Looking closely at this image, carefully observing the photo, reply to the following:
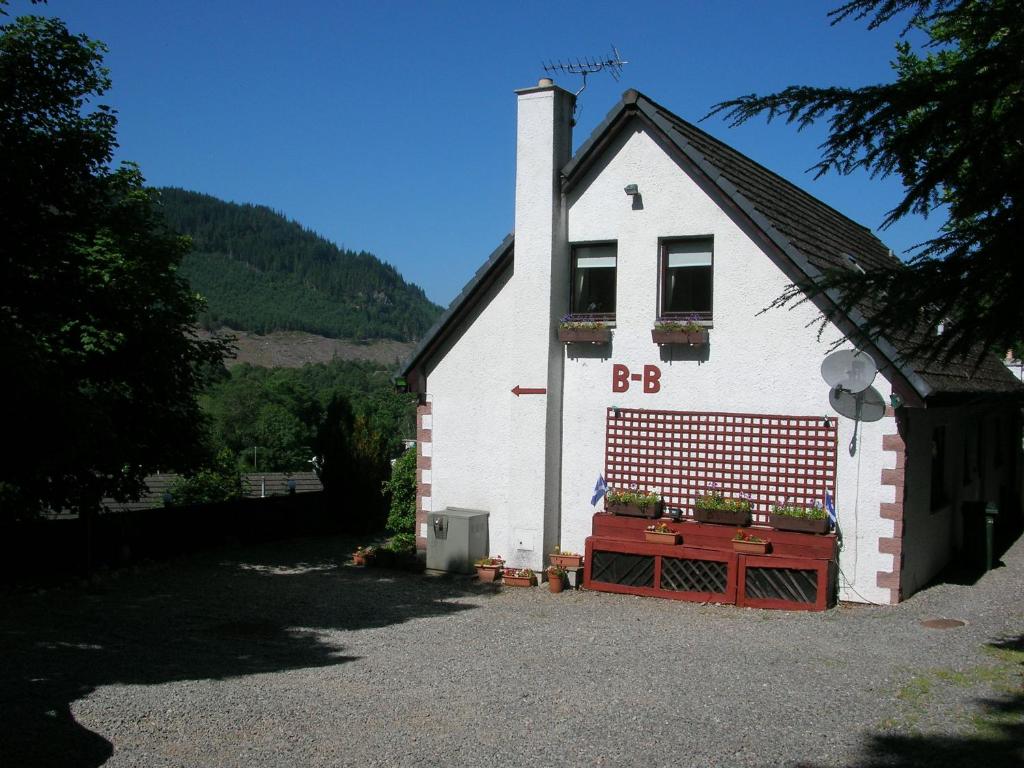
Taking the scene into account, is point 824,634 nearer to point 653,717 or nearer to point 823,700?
point 823,700

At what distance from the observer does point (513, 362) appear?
14.0 meters

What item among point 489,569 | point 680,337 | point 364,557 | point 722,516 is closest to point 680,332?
point 680,337

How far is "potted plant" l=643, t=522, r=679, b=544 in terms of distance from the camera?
41.6 ft

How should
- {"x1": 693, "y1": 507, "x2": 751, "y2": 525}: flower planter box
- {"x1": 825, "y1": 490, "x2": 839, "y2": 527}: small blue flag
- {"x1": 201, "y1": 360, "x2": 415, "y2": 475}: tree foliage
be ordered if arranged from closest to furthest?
{"x1": 825, "y1": 490, "x2": 839, "y2": 527}: small blue flag → {"x1": 693, "y1": 507, "x2": 751, "y2": 525}: flower planter box → {"x1": 201, "y1": 360, "x2": 415, "y2": 475}: tree foliage

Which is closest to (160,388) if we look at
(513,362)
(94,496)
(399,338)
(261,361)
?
(94,496)

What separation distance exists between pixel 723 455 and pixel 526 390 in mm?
2963

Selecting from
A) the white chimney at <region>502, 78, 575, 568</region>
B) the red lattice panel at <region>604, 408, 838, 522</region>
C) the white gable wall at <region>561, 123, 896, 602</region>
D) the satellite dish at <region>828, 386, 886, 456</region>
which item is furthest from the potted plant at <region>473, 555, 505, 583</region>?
the satellite dish at <region>828, 386, 886, 456</region>

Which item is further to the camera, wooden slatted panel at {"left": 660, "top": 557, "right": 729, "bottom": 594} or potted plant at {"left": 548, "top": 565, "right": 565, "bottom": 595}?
potted plant at {"left": 548, "top": 565, "right": 565, "bottom": 595}

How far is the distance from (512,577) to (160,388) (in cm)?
624

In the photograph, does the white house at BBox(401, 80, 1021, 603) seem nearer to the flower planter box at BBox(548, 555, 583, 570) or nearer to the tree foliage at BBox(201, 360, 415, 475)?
the flower planter box at BBox(548, 555, 583, 570)

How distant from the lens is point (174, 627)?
10984 mm

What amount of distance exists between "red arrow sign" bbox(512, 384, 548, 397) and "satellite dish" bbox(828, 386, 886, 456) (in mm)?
3967

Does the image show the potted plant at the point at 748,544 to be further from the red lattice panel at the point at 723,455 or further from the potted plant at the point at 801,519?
the red lattice panel at the point at 723,455

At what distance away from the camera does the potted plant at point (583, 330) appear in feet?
44.3
